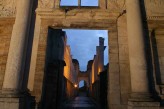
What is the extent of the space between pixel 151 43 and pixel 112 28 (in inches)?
77.6

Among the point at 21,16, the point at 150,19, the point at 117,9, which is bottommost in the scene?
the point at 21,16

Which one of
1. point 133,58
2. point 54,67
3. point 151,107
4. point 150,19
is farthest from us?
point 54,67

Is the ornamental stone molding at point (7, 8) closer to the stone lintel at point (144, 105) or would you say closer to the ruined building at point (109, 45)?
the ruined building at point (109, 45)

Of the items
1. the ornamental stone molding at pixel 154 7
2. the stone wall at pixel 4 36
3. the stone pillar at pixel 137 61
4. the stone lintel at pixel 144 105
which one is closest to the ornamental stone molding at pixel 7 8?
the stone wall at pixel 4 36

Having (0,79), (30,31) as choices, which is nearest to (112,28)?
(30,31)

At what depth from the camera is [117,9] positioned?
366 inches

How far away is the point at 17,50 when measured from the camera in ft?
22.1

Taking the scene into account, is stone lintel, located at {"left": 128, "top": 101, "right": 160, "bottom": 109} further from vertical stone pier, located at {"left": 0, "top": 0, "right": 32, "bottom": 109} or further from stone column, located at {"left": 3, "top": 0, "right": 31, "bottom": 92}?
stone column, located at {"left": 3, "top": 0, "right": 31, "bottom": 92}

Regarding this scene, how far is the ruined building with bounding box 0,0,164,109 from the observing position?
6613 millimetres

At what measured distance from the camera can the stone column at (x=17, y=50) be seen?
6.39 metres

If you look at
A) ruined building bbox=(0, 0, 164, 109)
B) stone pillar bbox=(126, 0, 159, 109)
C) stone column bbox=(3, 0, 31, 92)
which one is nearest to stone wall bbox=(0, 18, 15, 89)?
ruined building bbox=(0, 0, 164, 109)

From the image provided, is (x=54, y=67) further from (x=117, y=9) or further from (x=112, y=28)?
(x=117, y=9)

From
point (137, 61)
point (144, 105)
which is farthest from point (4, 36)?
point (144, 105)

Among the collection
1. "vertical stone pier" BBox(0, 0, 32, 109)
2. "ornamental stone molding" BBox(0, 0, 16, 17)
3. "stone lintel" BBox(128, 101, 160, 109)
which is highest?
"ornamental stone molding" BBox(0, 0, 16, 17)
